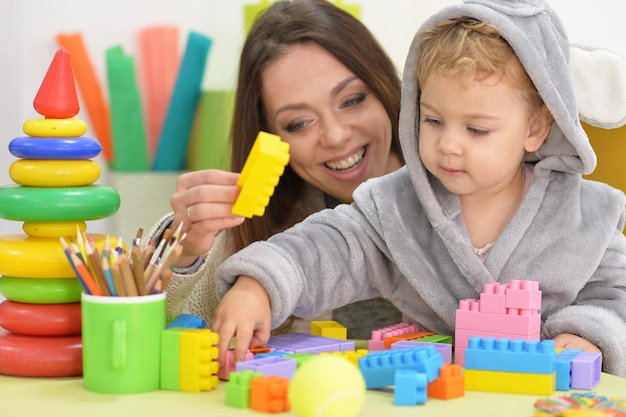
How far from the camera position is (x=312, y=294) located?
1040 mm

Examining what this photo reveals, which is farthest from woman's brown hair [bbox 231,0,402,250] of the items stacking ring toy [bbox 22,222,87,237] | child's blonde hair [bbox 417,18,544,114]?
stacking ring toy [bbox 22,222,87,237]

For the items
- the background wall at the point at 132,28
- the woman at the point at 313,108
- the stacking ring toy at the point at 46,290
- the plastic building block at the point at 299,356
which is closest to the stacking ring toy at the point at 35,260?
the stacking ring toy at the point at 46,290

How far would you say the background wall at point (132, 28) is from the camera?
7.26 ft

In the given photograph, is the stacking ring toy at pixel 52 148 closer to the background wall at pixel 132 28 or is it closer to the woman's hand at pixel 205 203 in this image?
the woman's hand at pixel 205 203

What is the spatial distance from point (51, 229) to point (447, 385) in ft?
1.37

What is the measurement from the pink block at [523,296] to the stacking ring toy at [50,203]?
418 mm

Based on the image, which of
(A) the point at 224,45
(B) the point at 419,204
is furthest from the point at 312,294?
(A) the point at 224,45

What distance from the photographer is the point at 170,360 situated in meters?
0.84

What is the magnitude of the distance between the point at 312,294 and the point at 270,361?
22cm

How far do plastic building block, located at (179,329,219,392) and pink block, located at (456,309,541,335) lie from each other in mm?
263

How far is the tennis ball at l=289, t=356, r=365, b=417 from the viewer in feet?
2.27

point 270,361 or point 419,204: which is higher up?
point 419,204

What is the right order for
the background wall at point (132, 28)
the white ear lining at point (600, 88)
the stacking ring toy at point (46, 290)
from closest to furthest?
the stacking ring toy at point (46, 290) → the white ear lining at point (600, 88) → the background wall at point (132, 28)

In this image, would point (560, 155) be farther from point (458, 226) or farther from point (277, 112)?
point (277, 112)
